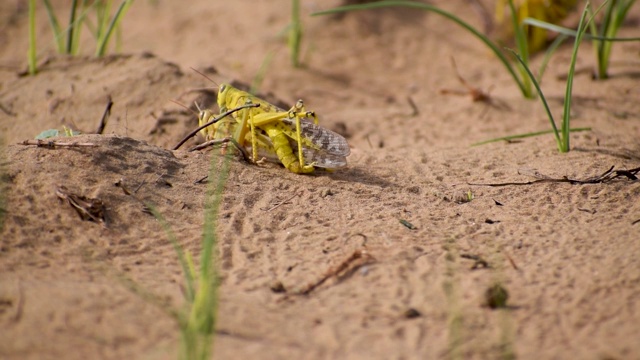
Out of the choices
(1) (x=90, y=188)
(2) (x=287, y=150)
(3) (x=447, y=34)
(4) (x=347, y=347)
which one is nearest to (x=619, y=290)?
(4) (x=347, y=347)

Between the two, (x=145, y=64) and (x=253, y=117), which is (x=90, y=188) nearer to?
(x=253, y=117)

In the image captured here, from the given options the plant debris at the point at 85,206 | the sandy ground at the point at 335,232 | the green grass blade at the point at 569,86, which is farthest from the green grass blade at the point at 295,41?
the plant debris at the point at 85,206

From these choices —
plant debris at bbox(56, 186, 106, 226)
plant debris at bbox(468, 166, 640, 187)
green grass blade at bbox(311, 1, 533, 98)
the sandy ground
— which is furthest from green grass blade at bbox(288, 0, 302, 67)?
plant debris at bbox(56, 186, 106, 226)

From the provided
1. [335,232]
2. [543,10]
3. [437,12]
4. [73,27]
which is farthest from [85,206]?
[543,10]

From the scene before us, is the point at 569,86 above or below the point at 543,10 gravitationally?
below

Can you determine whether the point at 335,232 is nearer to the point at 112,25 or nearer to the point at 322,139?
the point at 322,139

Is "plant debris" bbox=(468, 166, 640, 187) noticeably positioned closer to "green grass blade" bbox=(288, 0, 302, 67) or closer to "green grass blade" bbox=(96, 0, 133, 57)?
"green grass blade" bbox=(96, 0, 133, 57)

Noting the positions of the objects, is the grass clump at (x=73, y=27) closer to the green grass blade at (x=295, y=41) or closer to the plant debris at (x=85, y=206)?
the green grass blade at (x=295, y=41)
